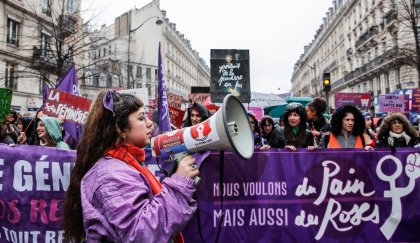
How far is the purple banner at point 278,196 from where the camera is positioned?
341cm

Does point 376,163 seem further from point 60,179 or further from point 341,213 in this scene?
point 60,179

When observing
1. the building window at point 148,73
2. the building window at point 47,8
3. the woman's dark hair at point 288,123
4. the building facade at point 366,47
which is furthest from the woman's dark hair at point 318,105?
the building window at point 148,73

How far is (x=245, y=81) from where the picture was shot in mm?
9516

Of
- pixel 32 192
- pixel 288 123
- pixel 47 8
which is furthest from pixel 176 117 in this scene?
pixel 47 8

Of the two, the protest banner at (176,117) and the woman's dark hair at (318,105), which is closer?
the woman's dark hair at (318,105)

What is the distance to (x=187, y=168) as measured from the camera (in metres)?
1.62

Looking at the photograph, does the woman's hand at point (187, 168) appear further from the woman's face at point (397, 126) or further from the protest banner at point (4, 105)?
the protest banner at point (4, 105)

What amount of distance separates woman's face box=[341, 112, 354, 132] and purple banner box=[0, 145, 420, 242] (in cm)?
98

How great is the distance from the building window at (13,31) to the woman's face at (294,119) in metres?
24.6

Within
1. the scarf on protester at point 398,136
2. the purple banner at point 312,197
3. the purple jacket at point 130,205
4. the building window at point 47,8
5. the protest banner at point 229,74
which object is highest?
the building window at point 47,8

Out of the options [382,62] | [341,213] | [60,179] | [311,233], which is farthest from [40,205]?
[382,62]

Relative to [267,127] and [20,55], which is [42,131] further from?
[20,55]

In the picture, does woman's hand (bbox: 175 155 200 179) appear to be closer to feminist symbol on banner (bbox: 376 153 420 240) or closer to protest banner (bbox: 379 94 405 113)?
feminist symbol on banner (bbox: 376 153 420 240)

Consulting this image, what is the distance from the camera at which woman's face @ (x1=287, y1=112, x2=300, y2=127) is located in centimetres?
463
